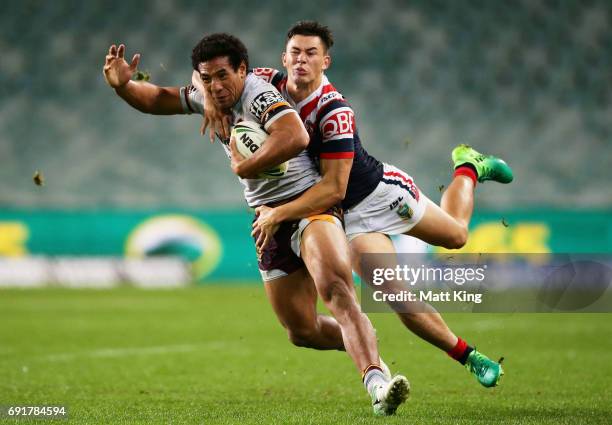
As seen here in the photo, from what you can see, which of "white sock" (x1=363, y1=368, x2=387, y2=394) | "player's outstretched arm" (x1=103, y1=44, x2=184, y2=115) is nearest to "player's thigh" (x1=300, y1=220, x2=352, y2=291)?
"white sock" (x1=363, y1=368, x2=387, y2=394)

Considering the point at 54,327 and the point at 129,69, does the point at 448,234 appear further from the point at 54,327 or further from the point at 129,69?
A: the point at 54,327

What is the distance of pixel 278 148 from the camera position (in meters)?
5.86

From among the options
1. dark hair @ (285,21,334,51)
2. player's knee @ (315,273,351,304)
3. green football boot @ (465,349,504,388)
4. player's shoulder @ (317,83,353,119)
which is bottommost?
green football boot @ (465,349,504,388)

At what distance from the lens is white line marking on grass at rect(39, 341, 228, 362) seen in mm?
9953

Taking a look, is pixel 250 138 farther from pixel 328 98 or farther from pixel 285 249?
pixel 285 249

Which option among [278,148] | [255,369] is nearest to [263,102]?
[278,148]

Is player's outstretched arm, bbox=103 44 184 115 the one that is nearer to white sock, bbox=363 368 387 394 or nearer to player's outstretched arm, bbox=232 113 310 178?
player's outstretched arm, bbox=232 113 310 178

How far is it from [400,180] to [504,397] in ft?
5.58

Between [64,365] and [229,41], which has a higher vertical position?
[229,41]

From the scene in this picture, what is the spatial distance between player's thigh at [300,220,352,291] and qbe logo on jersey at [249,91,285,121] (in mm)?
756

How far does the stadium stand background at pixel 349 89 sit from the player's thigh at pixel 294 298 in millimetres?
16778

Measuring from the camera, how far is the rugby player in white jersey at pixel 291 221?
5.89 metres

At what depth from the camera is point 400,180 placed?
23.4ft

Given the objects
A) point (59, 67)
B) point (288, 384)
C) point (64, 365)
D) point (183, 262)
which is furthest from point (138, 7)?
point (288, 384)
